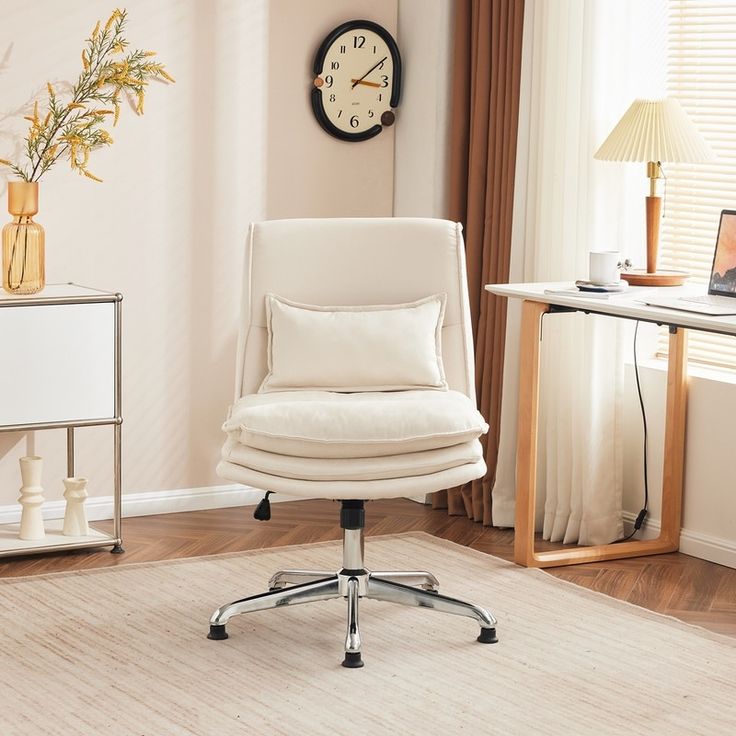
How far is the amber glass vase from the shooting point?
3688 millimetres

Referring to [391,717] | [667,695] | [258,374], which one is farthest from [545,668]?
[258,374]

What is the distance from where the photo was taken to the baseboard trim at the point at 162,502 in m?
4.09

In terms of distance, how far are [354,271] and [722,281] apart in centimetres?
97

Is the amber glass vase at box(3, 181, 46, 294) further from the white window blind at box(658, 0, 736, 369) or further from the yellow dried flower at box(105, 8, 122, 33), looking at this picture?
the white window blind at box(658, 0, 736, 369)

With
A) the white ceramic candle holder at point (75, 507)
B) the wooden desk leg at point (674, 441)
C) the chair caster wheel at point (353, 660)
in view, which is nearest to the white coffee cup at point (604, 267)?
the wooden desk leg at point (674, 441)

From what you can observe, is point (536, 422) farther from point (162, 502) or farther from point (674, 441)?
point (162, 502)

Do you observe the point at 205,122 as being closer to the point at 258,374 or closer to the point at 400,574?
the point at 258,374

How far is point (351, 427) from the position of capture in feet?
9.17

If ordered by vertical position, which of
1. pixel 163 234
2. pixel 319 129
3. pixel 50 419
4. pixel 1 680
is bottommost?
pixel 1 680

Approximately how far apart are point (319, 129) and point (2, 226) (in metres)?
1.16

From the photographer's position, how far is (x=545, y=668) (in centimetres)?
284

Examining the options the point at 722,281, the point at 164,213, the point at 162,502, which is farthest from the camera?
the point at 162,502

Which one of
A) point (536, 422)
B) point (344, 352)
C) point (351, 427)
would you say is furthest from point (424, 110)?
point (351, 427)

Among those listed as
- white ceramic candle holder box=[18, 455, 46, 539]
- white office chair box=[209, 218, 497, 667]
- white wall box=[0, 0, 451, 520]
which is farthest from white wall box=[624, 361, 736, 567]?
white ceramic candle holder box=[18, 455, 46, 539]
